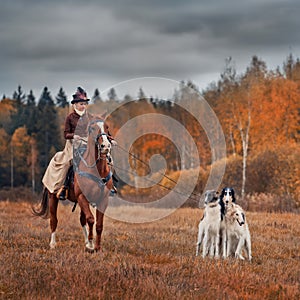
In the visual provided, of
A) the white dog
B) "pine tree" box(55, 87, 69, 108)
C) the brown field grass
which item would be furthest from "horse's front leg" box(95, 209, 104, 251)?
"pine tree" box(55, 87, 69, 108)

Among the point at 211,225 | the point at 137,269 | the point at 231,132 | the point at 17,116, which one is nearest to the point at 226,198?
the point at 211,225

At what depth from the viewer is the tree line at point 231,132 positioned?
114 feet

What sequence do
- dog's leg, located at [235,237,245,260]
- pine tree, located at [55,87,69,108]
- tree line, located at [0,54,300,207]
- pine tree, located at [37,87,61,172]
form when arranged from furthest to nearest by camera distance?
pine tree, located at [55,87,69,108] → pine tree, located at [37,87,61,172] → tree line, located at [0,54,300,207] → dog's leg, located at [235,237,245,260]

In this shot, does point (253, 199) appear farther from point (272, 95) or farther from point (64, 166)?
point (272, 95)

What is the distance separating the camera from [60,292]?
7648mm

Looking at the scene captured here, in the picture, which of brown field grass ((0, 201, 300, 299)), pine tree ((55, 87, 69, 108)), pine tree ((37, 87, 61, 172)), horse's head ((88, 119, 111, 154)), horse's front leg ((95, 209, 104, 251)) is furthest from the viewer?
pine tree ((55, 87, 69, 108))

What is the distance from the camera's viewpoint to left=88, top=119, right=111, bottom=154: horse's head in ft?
33.5

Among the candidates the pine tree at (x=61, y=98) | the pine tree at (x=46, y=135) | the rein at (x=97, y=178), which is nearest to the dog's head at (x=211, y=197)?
the rein at (x=97, y=178)

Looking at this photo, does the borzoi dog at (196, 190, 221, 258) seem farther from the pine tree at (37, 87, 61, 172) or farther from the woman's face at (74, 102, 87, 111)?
the pine tree at (37, 87, 61, 172)

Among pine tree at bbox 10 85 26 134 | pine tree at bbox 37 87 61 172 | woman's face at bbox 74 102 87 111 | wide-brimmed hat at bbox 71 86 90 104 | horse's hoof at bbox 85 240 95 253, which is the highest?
pine tree at bbox 10 85 26 134

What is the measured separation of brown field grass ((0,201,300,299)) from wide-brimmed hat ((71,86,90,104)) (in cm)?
314

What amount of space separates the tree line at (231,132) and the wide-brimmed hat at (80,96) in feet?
11.7

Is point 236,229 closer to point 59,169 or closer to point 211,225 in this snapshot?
point 211,225

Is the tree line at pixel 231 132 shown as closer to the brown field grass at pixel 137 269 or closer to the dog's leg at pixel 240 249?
the brown field grass at pixel 137 269
